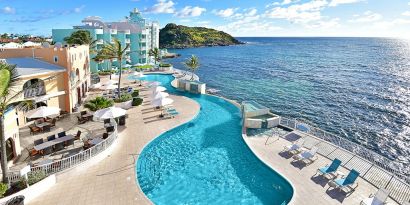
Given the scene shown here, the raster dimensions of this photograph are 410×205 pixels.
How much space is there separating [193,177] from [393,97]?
49919 millimetres

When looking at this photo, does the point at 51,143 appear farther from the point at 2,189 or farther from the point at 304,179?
the point at 304,179

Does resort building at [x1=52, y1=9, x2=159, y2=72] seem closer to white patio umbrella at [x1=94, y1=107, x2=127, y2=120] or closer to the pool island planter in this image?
white patio umbrella at [x1=94, y1=107, x2=127, y2=120]

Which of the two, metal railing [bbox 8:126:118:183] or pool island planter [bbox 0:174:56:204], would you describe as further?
metal railing [bbox 8:126:118:183]

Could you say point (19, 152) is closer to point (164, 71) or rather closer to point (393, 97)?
point (164, 71)

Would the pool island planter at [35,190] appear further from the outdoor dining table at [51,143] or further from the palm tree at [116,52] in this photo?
the palm tree at [116,52]

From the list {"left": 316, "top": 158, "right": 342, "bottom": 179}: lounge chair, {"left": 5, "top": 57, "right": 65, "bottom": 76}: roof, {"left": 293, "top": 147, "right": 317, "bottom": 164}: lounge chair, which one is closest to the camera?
{"left": 316, "top": 158, "right": 342, "bottom": 179}: lounge chair

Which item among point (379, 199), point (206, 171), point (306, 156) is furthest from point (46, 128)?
point (379, 199)

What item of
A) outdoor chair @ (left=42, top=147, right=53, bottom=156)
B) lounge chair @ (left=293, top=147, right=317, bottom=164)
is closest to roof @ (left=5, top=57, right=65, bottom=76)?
outdoor chair @ (left=42, top=147, right=53, bottom=156)

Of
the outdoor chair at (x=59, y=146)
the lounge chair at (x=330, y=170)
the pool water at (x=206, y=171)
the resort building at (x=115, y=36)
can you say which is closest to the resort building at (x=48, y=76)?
the outdoor chair at (x=59, y=146)

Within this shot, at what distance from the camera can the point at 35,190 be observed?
1325 cm

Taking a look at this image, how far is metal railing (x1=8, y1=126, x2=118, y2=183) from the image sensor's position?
1392 cm

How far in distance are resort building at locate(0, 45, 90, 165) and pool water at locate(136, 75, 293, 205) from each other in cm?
1081

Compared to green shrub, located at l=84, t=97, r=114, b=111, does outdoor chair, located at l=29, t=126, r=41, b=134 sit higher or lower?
lower

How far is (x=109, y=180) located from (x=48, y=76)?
13.5 metres
